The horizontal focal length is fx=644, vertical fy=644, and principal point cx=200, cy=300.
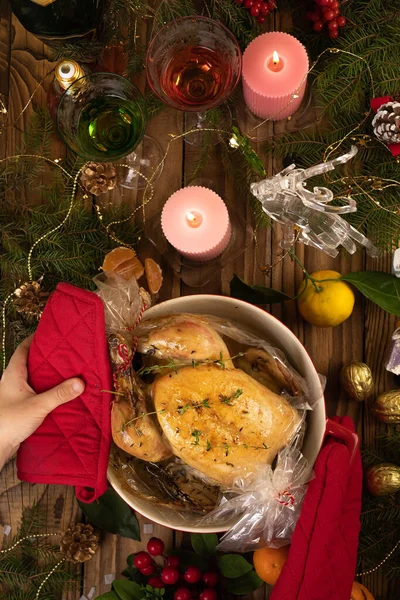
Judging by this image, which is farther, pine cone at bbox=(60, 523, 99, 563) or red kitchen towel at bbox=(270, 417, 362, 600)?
pine cone at bbox=(60, 523, 99, 563)

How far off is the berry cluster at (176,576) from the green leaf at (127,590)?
0.02 m

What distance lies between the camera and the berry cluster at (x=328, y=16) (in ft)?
3.49

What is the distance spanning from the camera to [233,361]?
976mm

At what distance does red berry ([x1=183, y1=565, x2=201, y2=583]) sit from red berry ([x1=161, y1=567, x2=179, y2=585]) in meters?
0.02

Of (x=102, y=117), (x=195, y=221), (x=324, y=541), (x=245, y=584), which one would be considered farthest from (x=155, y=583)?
(x=102, y=117)

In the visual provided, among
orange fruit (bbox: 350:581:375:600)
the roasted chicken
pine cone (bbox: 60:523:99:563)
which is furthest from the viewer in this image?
pine cone (bbox: 60:523:99:563)

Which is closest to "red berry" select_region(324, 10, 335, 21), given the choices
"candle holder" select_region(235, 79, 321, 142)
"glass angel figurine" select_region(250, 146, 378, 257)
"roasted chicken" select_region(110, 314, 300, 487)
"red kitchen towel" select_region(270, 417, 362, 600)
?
"candle holder" select_region(235, 79, 321, 142)

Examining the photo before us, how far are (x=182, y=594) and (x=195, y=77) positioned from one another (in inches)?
33.1

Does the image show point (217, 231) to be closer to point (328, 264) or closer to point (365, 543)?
point (328, 264)

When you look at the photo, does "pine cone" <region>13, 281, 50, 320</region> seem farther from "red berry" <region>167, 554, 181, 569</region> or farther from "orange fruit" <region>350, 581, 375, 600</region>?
"orange fruit" <region>350, 581, 375, 600</region>

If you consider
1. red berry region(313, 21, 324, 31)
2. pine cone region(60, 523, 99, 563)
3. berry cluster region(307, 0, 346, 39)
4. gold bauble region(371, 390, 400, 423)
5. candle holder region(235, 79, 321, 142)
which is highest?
berry cluster region(307, 0, 346, 39)

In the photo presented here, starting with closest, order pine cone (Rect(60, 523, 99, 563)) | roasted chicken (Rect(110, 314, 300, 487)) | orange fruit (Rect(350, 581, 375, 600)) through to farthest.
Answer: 1. roasted chicken (Rect(110, 314, 300, 487))
2. orange fruit (Rect(350, 581, 375, 600))
3. pine cone (Rect(60, 523, 99, 563))

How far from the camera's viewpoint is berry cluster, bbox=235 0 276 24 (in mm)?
1082

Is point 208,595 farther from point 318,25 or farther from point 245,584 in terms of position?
point 318,25
